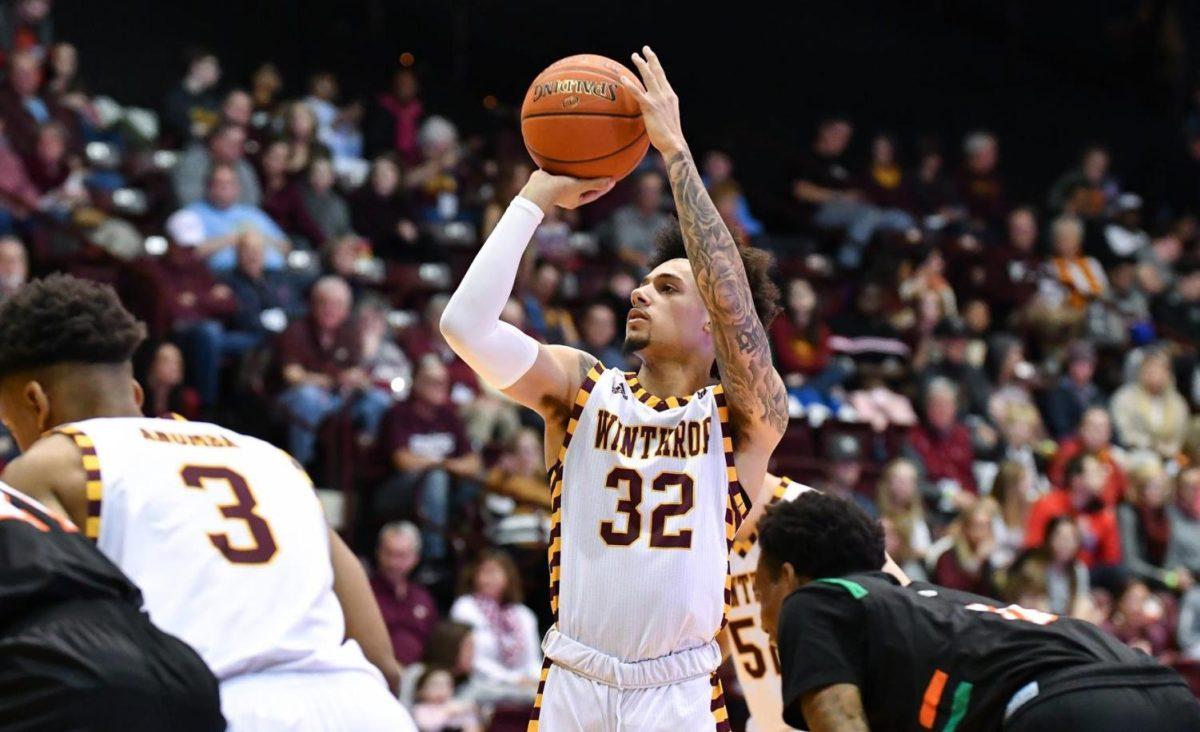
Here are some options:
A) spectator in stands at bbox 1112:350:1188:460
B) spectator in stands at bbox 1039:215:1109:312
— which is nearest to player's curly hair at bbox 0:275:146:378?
spectator in stands at bbox 1112:350:1188:460

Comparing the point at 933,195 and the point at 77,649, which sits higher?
the point at 933,195

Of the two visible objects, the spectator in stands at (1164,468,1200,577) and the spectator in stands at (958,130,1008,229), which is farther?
the spectator in stands at (958,130,1008,229)

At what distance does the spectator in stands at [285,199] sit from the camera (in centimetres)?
1254

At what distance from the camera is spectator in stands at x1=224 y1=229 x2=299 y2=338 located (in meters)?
10.7

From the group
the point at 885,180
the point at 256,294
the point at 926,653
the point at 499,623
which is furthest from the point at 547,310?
the point at 926,653

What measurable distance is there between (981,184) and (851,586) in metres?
14.3

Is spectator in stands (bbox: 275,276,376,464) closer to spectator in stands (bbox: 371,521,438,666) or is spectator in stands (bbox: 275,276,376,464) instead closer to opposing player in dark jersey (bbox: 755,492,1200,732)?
spectator in stands (bbox: 371,521,438,666)

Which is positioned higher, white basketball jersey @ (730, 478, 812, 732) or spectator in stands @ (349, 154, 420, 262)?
spectator in stands @ (349, 154, 420, 262)

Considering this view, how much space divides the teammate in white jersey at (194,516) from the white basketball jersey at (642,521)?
1.94 feet

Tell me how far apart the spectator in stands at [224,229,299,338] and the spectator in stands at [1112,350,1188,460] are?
7.00m

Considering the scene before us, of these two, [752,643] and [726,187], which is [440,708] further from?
[726,187]

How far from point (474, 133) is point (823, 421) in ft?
19.6

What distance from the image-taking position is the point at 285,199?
41.2ft

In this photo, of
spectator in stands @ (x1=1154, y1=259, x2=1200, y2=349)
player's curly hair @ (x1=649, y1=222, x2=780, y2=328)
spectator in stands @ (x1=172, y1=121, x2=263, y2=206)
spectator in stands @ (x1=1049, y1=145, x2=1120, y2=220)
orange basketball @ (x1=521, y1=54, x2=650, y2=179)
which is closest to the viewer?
orange basketball @ (x1=521, y1=54, x2=650, y2=179)
